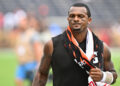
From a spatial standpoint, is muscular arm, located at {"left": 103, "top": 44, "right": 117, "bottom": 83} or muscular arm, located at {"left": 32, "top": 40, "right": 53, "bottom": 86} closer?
muscular arm, located at {"left": 32, "top": 40, "right": 53, "bottom": 86}

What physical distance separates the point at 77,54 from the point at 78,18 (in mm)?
423

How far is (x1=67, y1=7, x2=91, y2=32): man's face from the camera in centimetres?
490

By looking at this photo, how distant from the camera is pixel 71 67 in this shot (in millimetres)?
4926

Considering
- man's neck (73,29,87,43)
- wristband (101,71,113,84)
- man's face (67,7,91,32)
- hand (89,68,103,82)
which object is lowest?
wristband (101,71,113,84)

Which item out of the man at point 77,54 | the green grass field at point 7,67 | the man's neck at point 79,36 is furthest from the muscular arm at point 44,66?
the green grass field at point 7,67

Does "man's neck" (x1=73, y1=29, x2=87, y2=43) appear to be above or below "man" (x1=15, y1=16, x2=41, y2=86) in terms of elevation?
above

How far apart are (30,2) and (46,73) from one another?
82.4ft

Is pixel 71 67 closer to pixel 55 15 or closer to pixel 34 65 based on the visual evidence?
pixel 34 65

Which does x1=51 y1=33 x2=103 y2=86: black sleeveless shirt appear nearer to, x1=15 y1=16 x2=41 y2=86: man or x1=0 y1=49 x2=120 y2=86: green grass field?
x1=15 y1=16 x2=41 y2=86: man

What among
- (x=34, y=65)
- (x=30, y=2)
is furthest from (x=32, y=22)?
(x=30, y=2)

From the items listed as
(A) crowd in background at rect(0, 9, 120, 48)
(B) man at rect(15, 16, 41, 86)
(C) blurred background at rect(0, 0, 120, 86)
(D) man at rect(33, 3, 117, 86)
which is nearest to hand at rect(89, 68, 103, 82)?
(D) man at rect(33, 3, 117, 86)

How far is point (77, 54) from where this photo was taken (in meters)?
4.87

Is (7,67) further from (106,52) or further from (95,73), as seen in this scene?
(95,73)

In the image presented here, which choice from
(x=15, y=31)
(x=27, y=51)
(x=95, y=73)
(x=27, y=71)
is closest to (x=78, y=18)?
(x=95, y=73)
